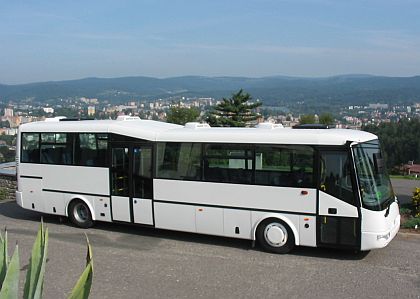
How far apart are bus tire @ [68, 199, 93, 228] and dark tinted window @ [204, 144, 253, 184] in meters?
3.37

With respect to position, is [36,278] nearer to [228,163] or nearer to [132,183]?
[228,163]

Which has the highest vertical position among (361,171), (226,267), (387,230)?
(361,171)

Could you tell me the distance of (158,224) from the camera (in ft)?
34.7

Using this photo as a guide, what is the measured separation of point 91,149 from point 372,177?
598 cm

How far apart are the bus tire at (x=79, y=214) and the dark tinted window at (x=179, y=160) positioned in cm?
235

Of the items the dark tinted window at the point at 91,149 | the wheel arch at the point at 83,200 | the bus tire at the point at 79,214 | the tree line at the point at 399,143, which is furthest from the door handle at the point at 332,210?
the tree line at the point at 399,143

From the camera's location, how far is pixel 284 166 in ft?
30.5

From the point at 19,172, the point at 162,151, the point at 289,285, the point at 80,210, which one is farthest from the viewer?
the point at 19,172

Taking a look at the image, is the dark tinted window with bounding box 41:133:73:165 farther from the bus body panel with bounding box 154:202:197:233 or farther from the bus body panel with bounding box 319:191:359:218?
the bus body panel with bounding box 319:191:359:218

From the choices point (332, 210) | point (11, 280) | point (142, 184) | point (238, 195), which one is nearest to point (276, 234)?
point (238, 195)

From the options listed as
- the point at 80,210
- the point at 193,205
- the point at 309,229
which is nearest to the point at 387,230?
the point at 309,229

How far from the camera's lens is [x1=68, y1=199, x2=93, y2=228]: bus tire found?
38.6ft

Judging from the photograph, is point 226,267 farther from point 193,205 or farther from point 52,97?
point 52,97

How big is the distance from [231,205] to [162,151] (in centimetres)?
187
